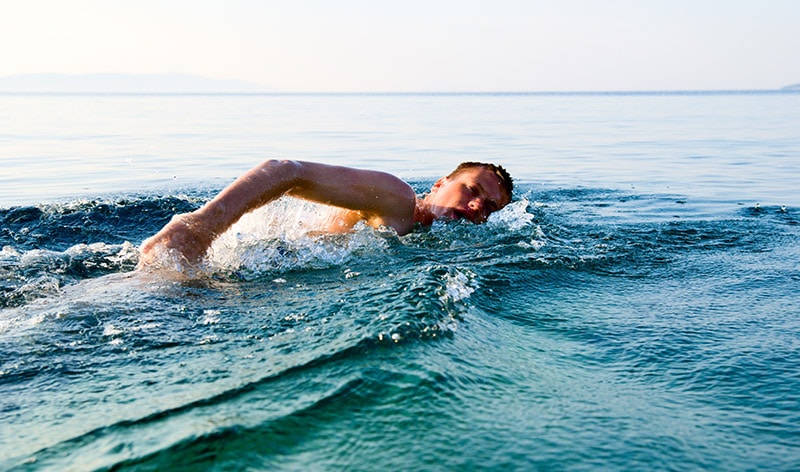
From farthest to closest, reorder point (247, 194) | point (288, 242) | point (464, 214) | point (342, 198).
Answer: point (464, 214), point (288, 242), point (342, 198), point (247, 194)

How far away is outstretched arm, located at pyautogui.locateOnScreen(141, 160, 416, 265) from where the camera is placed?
145 inches

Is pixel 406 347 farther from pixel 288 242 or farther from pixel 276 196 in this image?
pixel 288 242

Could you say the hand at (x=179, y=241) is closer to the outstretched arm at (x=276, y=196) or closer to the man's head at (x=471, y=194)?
the outstretched arm at (x=276, y=196)

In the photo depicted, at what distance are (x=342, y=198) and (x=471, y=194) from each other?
161 cm

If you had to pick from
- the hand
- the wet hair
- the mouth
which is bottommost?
the mouth

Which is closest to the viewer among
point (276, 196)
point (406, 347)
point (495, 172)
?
point (406, 347)

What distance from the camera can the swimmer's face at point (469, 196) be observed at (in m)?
5.70

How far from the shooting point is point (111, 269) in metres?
4.52

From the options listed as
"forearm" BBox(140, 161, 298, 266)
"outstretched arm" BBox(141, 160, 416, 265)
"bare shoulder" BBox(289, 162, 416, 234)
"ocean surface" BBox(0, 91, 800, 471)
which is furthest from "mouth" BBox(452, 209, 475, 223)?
"forearm" BBox(140, 161, 298, 266)

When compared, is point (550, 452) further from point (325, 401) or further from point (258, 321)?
point (258, 321)

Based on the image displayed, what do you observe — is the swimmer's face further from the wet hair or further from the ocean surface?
the ocean surface

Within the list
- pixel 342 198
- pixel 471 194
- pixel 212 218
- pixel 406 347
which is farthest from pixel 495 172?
pixel 406 347

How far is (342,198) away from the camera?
14.8 ft

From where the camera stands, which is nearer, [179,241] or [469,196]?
[179,241]
